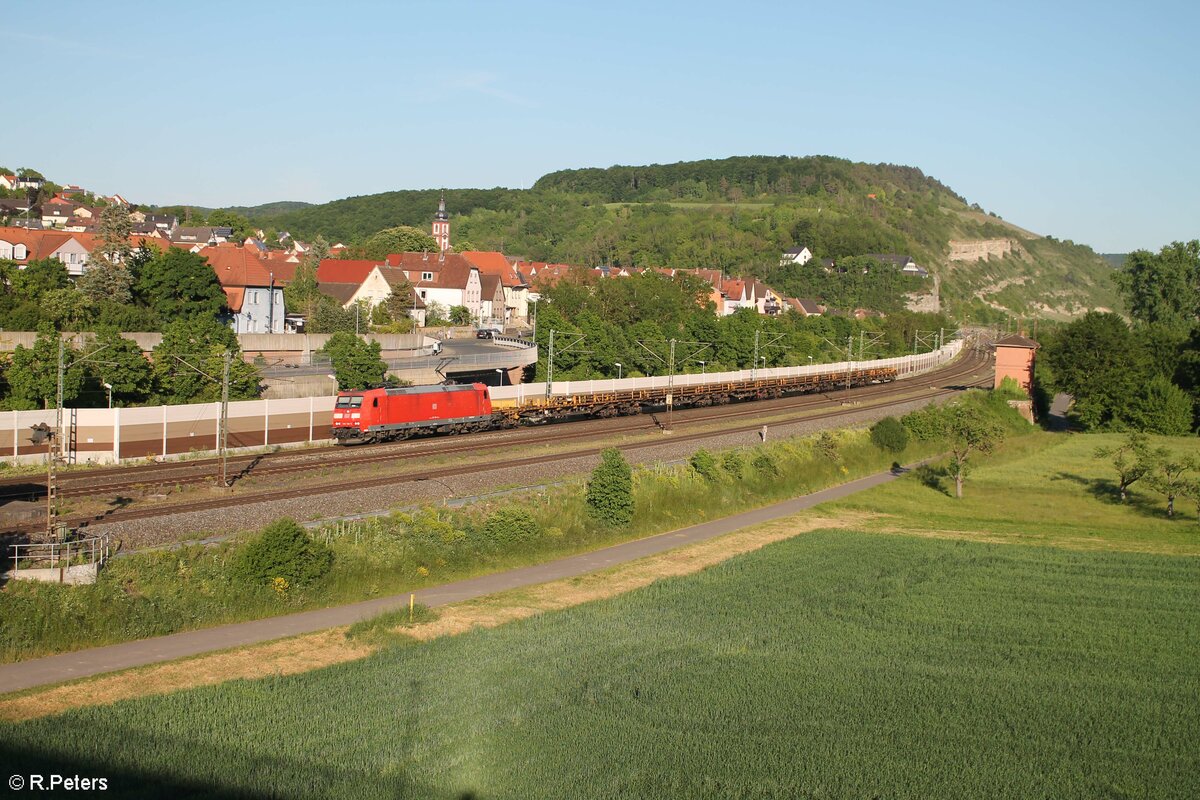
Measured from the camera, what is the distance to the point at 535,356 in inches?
2766

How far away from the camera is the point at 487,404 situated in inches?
2116

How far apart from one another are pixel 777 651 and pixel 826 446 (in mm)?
31061

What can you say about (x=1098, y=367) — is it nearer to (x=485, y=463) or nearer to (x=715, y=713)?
(x=485, y=463)

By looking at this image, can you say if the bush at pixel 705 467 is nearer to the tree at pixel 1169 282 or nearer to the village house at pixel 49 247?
the village house at pixel 49 247

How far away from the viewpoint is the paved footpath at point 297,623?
21406 millimetres

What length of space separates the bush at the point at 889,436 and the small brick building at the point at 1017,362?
31.1 meters

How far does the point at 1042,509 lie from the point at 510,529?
2551 centimetres

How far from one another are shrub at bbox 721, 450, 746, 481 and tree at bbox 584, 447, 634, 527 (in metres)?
9.02

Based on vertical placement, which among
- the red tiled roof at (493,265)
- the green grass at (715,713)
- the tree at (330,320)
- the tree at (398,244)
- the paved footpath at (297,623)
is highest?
the tree at (398,244)

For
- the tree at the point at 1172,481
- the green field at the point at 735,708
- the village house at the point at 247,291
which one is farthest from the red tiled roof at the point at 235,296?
the tree at the point at 1172,481

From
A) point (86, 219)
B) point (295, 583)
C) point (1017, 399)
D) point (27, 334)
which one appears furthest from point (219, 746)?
point (86, 219)

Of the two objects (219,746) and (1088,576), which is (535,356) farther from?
(219,746)

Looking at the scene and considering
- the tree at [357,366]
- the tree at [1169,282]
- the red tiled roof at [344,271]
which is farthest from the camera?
the tree at [1169,282]

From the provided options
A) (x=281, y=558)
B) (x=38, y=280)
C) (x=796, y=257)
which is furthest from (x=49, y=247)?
(x=796, y=257)
